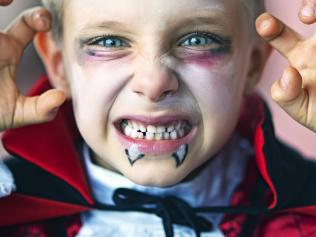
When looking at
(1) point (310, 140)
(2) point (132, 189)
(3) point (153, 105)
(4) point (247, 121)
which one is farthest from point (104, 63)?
(1) point (310, 140)

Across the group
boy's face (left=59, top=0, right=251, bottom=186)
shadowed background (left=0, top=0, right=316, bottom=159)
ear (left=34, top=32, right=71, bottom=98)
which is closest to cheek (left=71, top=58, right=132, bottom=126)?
boy's face (left=59, top=0, right=251, bottom=186)

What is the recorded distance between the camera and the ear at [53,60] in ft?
4.16

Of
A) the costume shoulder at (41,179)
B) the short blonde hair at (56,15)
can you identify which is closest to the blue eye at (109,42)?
the short blonde hair at (56,15)

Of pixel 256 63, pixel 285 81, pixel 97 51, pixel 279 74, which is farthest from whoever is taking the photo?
pixel 279 74

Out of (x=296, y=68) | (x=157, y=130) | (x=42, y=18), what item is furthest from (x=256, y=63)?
(x=42, y=18)

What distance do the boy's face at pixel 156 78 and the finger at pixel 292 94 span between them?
0.11 metres

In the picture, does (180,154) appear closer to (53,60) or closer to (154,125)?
(154,125)

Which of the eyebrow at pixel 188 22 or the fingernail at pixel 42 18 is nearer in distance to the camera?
the eyebrow at pixel 188 22

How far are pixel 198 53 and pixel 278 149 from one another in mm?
220

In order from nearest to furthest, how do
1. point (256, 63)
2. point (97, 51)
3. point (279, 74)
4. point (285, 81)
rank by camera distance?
point (285, 81)
point (97, 51)
point (256, 63)
point (279, 74)

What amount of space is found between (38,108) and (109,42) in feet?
0.48

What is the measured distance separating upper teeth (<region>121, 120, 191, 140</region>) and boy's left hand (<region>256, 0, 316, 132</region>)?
0.51 feet

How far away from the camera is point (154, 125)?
3.58 feet

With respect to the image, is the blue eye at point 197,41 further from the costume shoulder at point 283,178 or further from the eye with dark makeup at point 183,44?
the costume shoulder at point 283,178
